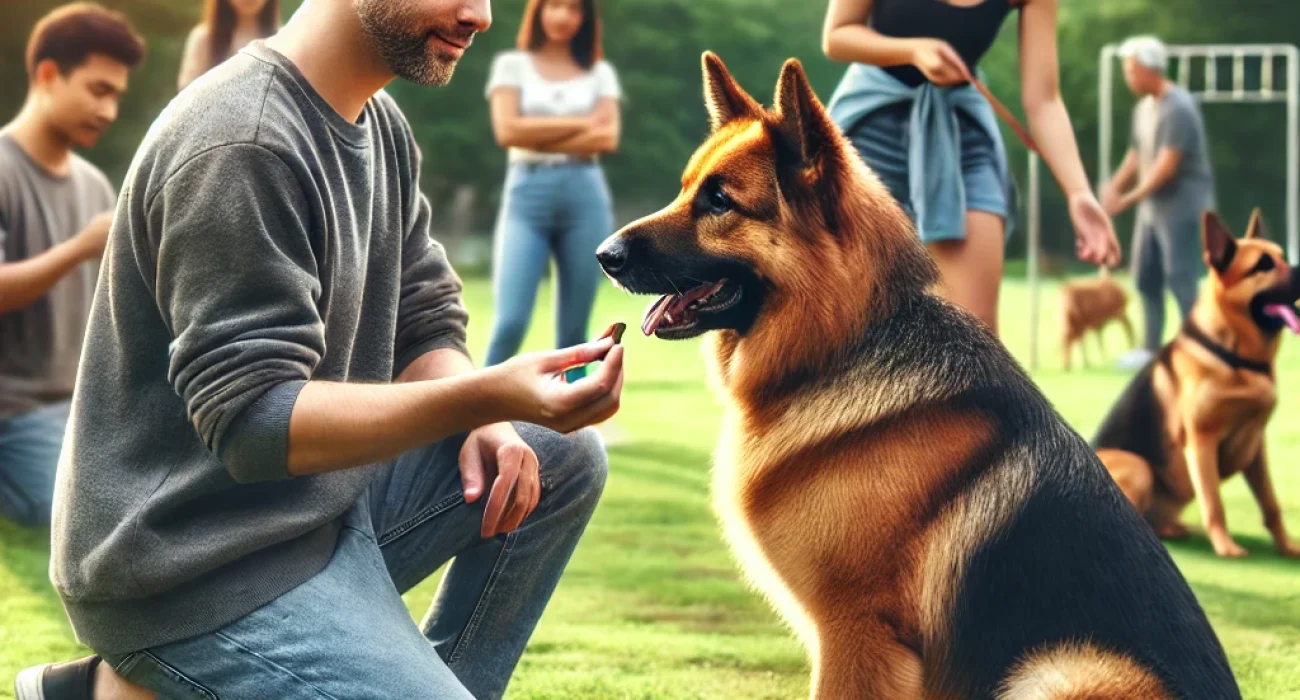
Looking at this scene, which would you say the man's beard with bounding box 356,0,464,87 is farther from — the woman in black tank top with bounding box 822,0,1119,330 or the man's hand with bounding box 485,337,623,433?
the woman in black tank top with bounding box 822,0,1119,330

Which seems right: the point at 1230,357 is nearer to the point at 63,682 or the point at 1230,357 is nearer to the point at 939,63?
the point at 939,63

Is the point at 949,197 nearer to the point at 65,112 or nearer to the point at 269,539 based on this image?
the point at 269,539

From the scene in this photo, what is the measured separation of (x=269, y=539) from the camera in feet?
6.86

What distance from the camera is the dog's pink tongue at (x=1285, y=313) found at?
504 cm

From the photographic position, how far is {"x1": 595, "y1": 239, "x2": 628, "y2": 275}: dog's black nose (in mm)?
2465

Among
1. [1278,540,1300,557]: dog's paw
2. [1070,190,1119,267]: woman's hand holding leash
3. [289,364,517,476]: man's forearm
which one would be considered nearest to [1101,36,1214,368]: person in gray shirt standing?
[1278,540,1300,557]: dog's paw

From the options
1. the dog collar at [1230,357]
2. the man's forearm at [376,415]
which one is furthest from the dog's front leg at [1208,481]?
the man's forearm at [376,415]

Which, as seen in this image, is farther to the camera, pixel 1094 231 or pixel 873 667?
pixel 1094 231

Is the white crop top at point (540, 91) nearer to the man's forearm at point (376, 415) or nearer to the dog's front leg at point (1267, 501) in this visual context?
the dog's front leg at point (1267, 501)

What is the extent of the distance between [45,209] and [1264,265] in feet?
14.2

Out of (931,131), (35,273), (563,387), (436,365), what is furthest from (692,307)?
(35,273)

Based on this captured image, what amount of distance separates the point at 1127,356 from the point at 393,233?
926 cm

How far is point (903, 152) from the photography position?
11.6 ft

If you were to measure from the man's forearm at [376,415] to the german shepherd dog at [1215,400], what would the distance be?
3.69 meters
